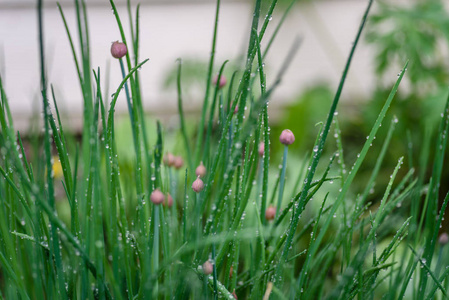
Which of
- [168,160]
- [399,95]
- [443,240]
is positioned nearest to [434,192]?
A: [443,240]

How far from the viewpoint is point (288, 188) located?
173 centimetres

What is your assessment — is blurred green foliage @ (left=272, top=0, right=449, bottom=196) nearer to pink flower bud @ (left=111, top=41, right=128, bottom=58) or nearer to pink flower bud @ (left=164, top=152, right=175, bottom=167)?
pink flower bud @ (left=164, top=152, right=175, bottom=167)

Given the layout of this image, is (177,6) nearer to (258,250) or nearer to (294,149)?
(294,149)

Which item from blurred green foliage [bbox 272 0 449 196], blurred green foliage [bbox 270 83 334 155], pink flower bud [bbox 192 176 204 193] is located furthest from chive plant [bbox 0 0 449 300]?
blurred green foliage [bbox 270 83 334 155]

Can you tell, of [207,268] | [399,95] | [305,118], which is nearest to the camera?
[207,268]

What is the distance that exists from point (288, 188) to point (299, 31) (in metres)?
1.32

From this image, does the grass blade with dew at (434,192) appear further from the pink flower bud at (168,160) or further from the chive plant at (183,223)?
the pink flower bud at (168,160)

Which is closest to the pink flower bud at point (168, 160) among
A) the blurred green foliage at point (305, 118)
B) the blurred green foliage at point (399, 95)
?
the blurred green foliage at point (399, 95)

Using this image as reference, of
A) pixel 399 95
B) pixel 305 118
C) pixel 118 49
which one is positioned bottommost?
pixel 305 118

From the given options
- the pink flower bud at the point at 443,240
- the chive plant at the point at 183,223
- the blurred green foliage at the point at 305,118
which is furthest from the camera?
the blurred green foliage at the point at 305,118

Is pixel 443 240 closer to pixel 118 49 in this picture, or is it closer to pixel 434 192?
pixel 434 192

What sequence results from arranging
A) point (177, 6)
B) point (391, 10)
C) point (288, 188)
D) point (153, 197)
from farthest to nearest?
1. point (177, 6)
2. point (391, 10)
3. point (288, 188)
4. point (153, 197)

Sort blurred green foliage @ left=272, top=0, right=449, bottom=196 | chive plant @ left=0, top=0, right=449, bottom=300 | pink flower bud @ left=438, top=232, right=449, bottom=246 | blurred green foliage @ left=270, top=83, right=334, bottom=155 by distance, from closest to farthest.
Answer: chive plant @ left=0, top=0, right=449, bottom=300 < pink flower bud @ left=438, top=232, right=449, bottom=246 < blurred green foliage @ left=272, top=0, right=449, bottom=196 < blurred green foliage @ left=270, top=83, right=334, bottom=155

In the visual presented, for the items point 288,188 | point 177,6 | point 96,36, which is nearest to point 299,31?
point 177,6
